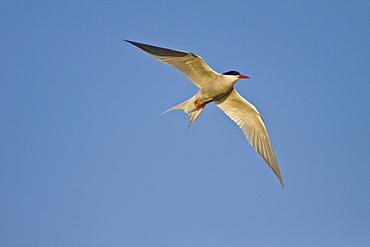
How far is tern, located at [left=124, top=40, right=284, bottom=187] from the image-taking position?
8.66 meters

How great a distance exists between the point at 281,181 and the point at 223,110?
2566mm

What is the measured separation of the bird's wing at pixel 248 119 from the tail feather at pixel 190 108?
793mm

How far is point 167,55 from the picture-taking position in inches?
340

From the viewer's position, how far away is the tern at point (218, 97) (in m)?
8.66

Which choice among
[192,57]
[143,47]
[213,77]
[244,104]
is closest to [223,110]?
[244,104]

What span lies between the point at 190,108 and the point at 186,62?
1.25 meters

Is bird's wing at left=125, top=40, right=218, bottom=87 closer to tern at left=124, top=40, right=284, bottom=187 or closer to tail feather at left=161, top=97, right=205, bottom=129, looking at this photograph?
tern at left=124, top=40, right=284, bottom=187

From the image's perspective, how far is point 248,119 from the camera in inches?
405

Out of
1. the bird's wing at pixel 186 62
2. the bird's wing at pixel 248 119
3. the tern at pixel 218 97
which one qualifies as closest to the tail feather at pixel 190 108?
the tern at pixel 218 97

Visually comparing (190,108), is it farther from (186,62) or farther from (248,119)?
(248,119)

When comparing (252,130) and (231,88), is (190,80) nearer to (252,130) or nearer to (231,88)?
(231,88)

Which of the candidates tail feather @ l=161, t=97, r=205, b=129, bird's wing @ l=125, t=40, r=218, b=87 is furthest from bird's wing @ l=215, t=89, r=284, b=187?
bird's wing @ l=125, t=40, r=218, b=87

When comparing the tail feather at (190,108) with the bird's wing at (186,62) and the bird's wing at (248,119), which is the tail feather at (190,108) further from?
the bird's wing at (248,119)

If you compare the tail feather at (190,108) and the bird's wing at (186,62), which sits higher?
the bird's wing at (186,62)
